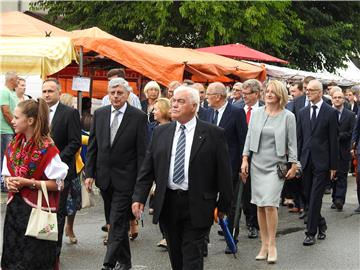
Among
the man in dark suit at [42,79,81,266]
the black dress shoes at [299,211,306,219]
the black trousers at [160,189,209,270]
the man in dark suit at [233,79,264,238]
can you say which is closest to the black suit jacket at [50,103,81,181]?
the man in dark suit at [42,79,81,266]

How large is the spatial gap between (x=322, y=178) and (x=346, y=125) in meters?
4.22

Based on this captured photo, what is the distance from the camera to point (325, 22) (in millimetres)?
33688

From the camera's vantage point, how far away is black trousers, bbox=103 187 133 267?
7609mm

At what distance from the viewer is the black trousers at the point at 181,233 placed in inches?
245

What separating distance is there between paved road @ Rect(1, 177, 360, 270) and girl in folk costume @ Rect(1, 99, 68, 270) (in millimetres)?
2010

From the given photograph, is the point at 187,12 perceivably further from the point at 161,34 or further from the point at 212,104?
the point at 212,104

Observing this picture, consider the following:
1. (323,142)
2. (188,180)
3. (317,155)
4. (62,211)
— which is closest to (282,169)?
(317,155)

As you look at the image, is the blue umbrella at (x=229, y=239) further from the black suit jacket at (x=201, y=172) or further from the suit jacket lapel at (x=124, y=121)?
the black suit jacket at (x=201, y=172)

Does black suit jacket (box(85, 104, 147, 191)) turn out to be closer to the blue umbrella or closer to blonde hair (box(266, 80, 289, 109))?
the blue umbrella

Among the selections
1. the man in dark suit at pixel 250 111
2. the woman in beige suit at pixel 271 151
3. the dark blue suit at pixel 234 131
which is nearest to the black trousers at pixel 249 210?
the man in dark suit at pixel 250 111

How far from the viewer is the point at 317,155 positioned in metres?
9.43

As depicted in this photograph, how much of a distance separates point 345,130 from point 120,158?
6.66 metres

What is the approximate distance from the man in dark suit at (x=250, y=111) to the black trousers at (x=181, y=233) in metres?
3.37

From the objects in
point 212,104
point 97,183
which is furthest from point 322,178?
point 97,183
